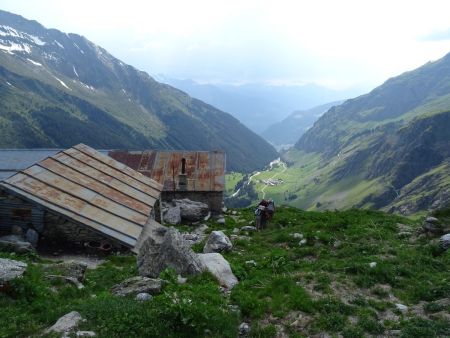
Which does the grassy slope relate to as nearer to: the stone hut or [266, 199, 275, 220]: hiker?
[266, 199, 275, 220]: hiker

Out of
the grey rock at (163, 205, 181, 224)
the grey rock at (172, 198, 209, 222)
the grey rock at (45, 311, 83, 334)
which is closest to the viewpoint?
the grey rock at (45, 311, 83, 334)

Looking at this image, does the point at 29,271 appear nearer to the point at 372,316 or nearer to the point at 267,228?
the point at 372,316

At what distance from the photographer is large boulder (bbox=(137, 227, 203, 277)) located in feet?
51.3

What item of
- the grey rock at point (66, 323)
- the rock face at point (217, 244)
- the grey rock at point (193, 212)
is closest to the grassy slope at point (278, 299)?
the grey rock at point (66, 323)

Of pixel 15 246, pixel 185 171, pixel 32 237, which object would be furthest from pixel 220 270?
pixel 185 171

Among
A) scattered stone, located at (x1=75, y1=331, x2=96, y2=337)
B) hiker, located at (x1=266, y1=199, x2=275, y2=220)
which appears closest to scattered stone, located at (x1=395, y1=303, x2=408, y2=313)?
scattered stone, located at (x1=75, y1=331, x2=96, y2=337)

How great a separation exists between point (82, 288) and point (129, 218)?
8713 millimetres

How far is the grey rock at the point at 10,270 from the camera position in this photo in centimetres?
1257

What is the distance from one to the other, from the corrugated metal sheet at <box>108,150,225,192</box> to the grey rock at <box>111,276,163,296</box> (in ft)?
87.4

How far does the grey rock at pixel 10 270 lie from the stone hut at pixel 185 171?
27643 millimetres

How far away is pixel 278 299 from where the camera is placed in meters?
13.6

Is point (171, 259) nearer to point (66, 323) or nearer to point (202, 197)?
point (66, 323)

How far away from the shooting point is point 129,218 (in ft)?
75.6

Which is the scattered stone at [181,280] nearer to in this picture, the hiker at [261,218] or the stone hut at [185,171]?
the hiker at [261,218]
